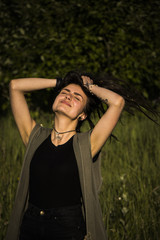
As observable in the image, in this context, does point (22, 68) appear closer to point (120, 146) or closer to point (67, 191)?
point (120, 146)

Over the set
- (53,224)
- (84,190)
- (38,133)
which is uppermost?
(38,133)

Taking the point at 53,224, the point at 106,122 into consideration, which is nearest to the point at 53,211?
the point at 53,224

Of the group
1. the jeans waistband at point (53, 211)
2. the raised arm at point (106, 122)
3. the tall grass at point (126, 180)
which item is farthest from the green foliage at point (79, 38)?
the jeans waistband at point (53, 211)

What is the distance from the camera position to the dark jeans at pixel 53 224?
188cm

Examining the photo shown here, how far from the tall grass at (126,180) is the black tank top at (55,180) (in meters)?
0.78

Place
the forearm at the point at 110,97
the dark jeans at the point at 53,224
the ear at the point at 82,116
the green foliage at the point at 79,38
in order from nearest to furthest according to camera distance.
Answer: the dark jeans at the point at 53,224
the forearm at the point at 110,97
the ear at the point at 82,116
the green foliage at the point at 79,38

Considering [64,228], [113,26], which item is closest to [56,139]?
[64,228]

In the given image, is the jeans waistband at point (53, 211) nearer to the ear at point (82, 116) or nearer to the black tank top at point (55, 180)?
the black tank top at point (55, 180)

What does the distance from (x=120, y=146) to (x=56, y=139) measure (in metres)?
2.36

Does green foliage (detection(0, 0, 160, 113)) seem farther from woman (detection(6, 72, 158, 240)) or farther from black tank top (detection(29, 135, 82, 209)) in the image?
black tank top (detection(29, 135, 82, 209))

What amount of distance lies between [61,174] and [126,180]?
5.69 feet

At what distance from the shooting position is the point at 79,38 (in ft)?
19.1

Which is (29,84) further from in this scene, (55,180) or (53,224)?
(53,224)

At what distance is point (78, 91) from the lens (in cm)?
229
